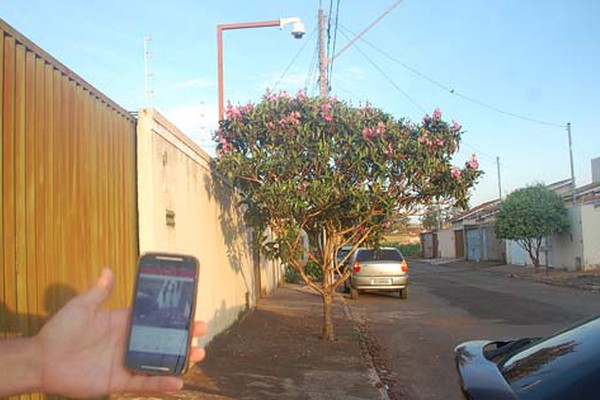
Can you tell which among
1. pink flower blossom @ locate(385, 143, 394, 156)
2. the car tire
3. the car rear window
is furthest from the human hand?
the car tire

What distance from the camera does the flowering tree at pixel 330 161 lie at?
29.9ft

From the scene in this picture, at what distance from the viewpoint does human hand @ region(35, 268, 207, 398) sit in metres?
1.98

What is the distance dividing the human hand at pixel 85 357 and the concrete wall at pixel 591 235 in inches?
1112

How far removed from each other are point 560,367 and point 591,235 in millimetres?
26618

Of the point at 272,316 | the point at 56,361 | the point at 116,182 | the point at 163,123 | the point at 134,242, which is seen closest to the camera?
the point at 56,361

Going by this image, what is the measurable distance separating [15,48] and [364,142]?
569cm

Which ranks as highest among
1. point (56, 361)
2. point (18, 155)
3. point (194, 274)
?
point (18, 155)

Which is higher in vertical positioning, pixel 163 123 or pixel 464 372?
pixel 163 123

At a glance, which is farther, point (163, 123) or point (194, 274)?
point (163, 123)

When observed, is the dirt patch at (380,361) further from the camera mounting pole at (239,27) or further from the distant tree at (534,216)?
the distant tree at (534,216)

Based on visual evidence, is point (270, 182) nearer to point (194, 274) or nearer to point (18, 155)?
point (18, 155)

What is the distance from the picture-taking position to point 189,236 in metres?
8.35

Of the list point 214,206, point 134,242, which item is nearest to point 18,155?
point 134,242

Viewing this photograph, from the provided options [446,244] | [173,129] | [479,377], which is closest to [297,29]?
[173,129]
